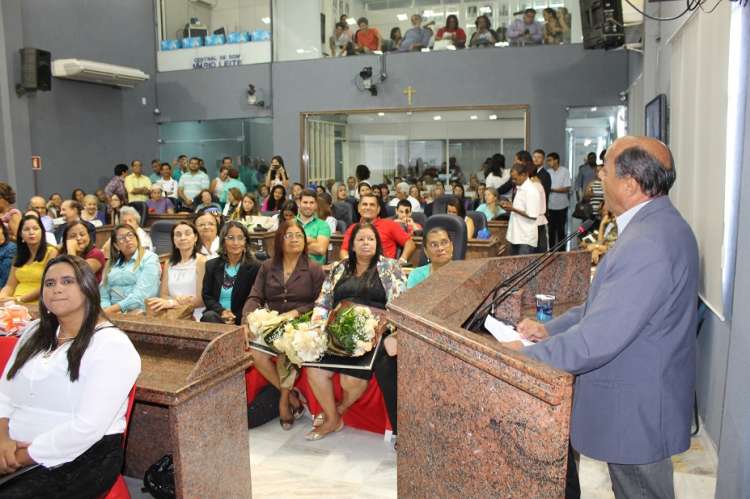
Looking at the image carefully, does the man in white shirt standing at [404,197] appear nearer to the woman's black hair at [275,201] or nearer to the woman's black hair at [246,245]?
the woman's black hair at [275,201]

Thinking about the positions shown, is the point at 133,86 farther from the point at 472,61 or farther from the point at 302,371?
the point at 302,371

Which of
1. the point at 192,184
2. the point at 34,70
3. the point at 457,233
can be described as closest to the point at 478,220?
the point at 457,233

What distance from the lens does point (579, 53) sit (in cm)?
1062

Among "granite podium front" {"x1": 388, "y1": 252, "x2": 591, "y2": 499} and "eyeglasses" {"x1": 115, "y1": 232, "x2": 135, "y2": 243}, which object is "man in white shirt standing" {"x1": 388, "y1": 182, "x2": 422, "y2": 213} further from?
"granite podium front" {"x1": 388, "y1": 252, "x2": 591, "y2": 499}

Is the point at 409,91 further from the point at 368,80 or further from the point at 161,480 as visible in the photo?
the point at 161,480

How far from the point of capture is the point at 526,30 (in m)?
11.1

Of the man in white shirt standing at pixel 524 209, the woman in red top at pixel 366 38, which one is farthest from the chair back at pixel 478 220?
the woman in red top at pixel 366 38

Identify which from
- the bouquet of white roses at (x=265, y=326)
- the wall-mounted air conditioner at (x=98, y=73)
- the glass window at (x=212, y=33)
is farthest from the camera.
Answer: the glass window at (x=212, y=33)

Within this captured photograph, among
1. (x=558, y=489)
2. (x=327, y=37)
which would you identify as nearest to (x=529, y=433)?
(x=558, y=489)

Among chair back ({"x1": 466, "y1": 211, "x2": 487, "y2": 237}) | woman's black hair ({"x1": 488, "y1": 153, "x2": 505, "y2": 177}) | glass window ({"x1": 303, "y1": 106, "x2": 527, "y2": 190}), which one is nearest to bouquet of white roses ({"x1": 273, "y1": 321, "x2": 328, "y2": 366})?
chair back ({"x1": 466, "y1": 211, "x2": 487, "y2": 237})

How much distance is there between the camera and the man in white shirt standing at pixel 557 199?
9828 millimetres

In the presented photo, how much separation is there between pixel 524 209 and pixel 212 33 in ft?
30.0

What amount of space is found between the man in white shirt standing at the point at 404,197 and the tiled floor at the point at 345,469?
17.2 feet

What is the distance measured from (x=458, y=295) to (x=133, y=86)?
12.7 meters
